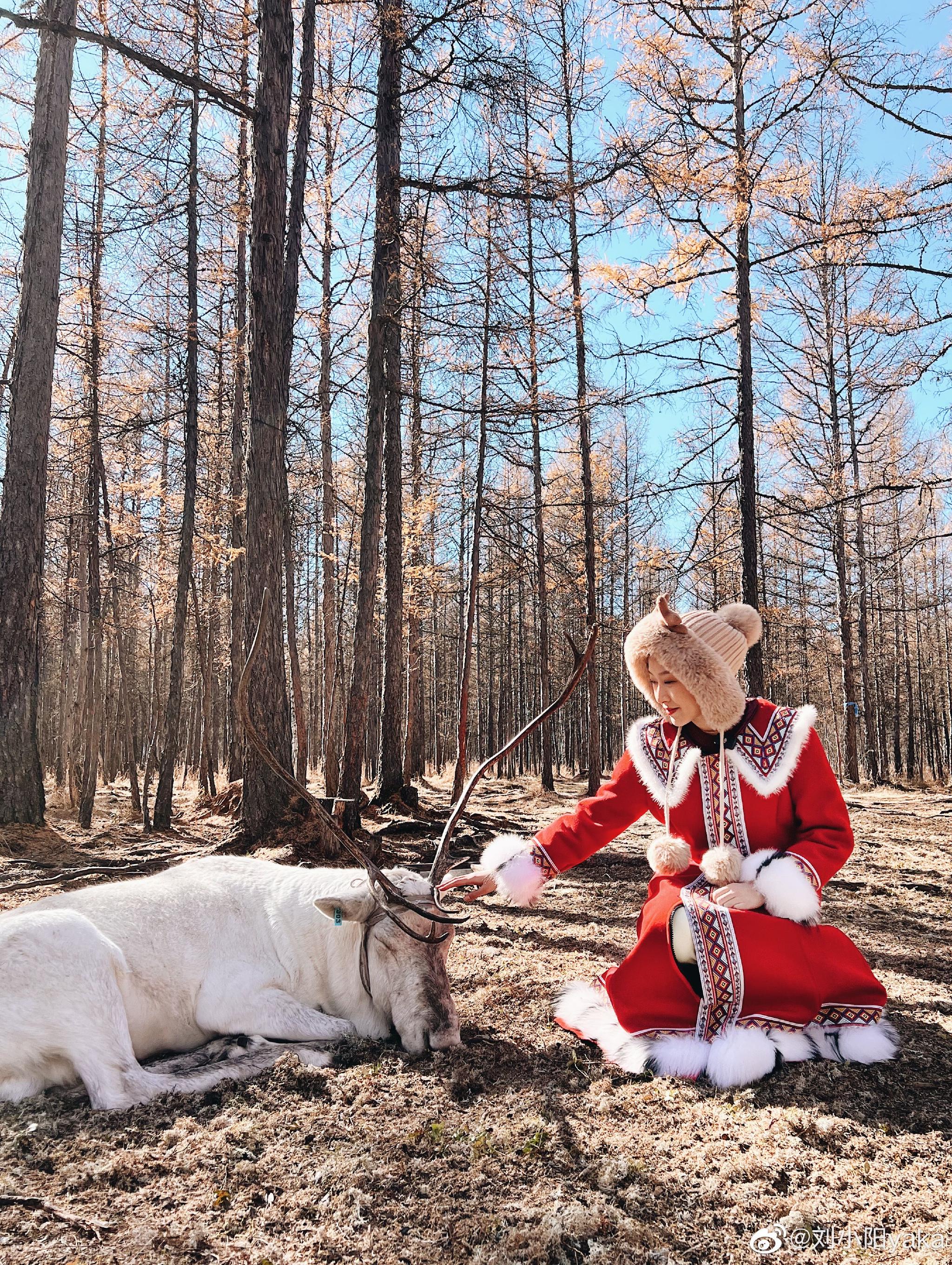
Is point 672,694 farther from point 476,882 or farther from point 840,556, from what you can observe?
point 840,556

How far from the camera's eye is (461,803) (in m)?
3.01

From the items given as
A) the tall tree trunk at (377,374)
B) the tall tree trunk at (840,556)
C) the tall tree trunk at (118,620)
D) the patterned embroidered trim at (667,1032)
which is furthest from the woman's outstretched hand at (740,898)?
the tall tree trunk at (840,556)

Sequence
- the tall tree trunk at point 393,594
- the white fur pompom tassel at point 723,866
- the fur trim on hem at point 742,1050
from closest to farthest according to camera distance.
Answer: the fur trim on hem at point 742,1050
the white fur pompom tassel at point 723,866
the tall tree trunk at point 393,594

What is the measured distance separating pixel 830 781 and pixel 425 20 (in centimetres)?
867

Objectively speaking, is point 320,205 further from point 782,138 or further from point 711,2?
point 782,138

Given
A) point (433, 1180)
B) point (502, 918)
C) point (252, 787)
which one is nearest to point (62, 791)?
point (252, 787)

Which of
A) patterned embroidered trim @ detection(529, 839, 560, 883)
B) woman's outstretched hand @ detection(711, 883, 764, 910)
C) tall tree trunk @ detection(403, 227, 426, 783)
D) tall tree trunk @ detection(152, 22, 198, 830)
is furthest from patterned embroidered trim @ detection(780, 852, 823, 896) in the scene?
tall tree trunk @ detection(403, 227, 426, 783)

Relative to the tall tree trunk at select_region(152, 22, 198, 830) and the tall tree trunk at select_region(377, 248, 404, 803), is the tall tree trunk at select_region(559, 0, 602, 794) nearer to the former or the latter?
the tall tree trunk at select_region(377, 248, 404, 803)

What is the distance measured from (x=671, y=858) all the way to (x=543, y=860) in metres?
0.55

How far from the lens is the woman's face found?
3008 millimetres

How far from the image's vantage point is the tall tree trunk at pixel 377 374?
8344mm

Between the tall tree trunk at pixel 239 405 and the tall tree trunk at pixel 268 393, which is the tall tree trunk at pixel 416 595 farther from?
the tall tree trunk at pixel 268 393

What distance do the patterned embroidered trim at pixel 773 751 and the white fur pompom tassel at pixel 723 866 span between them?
11.1 inches

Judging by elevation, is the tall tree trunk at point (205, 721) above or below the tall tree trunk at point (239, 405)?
below
